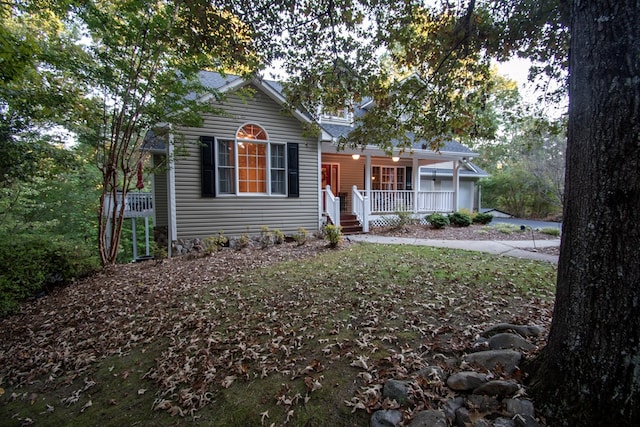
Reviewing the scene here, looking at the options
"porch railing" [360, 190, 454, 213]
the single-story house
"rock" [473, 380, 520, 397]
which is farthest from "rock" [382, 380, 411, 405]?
"porch railing" [360, 190, 454, 213]

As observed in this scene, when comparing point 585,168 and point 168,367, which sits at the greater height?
point 585,168

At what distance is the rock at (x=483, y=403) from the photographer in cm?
183

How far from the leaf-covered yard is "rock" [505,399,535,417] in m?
0.42

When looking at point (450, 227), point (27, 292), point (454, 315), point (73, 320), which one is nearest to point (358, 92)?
point (454, 315)

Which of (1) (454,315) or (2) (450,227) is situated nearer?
(1) (454,315)

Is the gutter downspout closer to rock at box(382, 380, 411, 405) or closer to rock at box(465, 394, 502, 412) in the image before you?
rock at box(382, 380, 411, 405)

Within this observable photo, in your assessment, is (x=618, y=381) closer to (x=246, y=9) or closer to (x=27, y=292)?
(x=246, y=9)

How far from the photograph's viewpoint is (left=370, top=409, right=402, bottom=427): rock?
6.04 feet

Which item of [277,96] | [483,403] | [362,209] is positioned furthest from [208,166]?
[483,403]

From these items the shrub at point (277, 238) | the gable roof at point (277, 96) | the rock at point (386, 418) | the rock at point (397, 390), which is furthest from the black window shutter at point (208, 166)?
the rock at point (386, 418)

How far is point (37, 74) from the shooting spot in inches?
205

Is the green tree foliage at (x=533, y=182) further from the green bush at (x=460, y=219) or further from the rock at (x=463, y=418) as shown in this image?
the rock at (x=463, y=418)

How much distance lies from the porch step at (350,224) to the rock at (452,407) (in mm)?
8734

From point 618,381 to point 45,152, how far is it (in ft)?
30.4
